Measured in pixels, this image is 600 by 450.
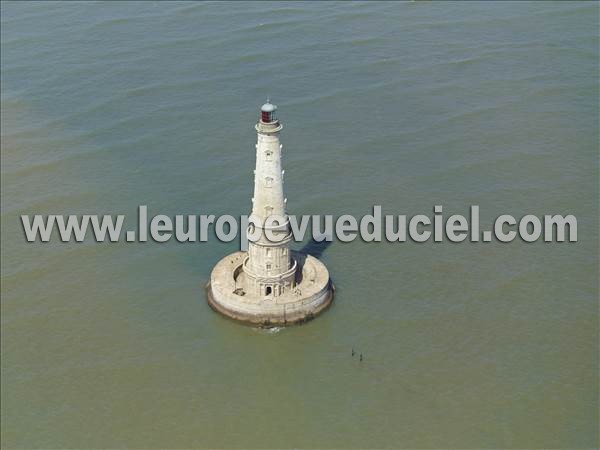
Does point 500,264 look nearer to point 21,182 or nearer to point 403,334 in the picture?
point 403,334

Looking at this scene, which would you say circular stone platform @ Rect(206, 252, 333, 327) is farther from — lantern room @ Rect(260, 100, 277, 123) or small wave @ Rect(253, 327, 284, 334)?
lantern room @ Rect(260, 100, 277, 123)

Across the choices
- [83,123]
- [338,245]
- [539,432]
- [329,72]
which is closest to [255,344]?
[338,245]

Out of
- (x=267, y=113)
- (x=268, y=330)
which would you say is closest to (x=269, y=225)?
(x=268, y=330)

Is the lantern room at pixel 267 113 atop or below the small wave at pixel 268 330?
atop

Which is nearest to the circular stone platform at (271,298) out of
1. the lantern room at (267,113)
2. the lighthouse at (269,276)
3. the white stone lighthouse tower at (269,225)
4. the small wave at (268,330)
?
the lighthouse at (269,276)

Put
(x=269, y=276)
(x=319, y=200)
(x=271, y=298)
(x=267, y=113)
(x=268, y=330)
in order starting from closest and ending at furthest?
(x=267, y=113) → (x=269, y=276) → (x=268, y=330) → (x=271, y=298) → (x=319, y=200)

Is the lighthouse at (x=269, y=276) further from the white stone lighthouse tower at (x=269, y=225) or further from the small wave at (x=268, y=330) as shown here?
the small wave at (x=268, y=330)

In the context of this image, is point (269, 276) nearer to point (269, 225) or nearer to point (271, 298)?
point (271, 298)
